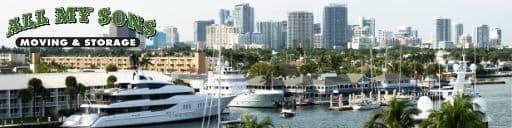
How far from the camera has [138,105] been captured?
53.1 m

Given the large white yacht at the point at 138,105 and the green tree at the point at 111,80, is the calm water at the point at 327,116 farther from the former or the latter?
the green tree at the point at 111,80

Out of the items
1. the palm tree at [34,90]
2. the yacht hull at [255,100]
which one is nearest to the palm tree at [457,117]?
the palm tree at [34,90]

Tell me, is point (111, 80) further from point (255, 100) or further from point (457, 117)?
point (457, 117)

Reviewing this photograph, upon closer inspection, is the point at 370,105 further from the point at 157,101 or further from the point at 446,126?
the point at 446,126

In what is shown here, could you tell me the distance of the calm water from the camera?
182 ft

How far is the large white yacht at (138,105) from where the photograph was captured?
51219 millimetres

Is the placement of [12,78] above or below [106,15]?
below

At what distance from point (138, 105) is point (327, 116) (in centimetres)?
1683

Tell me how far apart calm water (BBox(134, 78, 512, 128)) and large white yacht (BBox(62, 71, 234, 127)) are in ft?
2.70

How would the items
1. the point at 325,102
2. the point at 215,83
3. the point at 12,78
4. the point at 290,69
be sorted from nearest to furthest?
the point at 12,78, the point at 215,83, the point at 325,102, the point at 290,69

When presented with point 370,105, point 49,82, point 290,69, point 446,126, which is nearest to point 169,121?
point 49,82

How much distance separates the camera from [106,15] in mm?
50375

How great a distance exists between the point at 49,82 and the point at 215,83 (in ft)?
53.1

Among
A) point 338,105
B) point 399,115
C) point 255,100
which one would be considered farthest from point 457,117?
point 338,105
